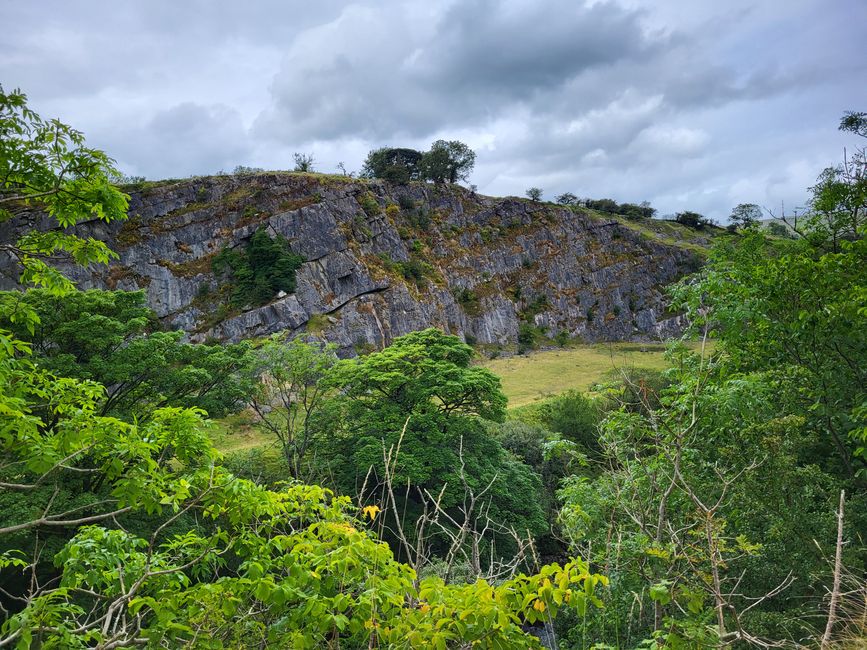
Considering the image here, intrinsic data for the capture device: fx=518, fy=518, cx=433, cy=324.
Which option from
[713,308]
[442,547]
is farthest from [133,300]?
[713,308]

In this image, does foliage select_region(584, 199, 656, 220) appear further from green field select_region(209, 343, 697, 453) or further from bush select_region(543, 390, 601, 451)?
bush select_region(543, 390, 601, 451)

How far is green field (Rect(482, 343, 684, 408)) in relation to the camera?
4528 cm

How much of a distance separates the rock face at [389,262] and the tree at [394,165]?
6.59ft

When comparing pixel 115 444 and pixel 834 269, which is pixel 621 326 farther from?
pixel 115 444

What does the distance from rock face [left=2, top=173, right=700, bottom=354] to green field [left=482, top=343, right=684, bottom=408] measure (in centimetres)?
615

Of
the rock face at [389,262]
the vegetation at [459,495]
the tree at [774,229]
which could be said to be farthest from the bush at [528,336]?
the tree at [774,229]

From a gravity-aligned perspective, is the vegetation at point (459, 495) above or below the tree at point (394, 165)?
below

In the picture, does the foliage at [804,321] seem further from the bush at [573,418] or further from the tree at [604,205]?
the tree at [604,205]

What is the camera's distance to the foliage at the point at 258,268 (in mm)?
51219

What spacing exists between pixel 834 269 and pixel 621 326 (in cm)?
7116

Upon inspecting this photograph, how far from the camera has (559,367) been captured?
55844mm

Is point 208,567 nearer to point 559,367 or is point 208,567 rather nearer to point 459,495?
point 459,495

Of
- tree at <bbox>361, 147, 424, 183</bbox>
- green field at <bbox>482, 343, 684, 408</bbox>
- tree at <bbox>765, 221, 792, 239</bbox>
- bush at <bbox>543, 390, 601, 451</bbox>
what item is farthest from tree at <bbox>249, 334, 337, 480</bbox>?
tree at <bbox>361, 147, 424, 183</bbox>

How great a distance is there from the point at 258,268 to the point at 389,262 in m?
16.0
